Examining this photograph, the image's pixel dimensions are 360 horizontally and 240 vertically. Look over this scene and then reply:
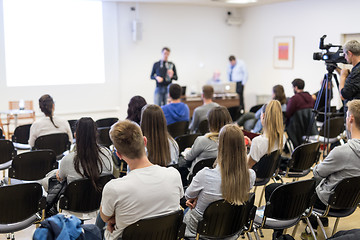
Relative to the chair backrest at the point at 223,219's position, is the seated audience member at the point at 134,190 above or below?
above

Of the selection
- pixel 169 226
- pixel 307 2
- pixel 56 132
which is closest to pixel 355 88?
pixel 169 226

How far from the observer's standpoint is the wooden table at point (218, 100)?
31.6ft

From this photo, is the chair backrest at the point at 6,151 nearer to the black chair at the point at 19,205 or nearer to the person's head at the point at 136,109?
the person's head at the point at 136,109

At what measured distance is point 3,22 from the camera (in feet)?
28.7

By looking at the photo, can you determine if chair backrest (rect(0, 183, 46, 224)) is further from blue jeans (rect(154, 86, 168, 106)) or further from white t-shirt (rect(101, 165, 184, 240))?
blue jeans (rect(154, 86, 168, 106))

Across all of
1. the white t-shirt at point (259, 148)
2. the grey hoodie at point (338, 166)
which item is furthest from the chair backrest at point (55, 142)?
the grey hoodie at point (338, 166)

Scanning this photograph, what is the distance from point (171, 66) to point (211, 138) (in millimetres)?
5677

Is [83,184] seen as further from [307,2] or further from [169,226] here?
[307,2]

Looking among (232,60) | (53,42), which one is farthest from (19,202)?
(232,60)

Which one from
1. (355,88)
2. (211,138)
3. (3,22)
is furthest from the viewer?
(3,22)

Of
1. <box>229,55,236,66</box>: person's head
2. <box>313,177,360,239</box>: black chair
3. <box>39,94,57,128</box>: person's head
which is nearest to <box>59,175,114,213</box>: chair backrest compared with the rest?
<box>313,177,360,239</box>: black chair

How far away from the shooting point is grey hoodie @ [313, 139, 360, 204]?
3191mm

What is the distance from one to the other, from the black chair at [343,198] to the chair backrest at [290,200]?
7.9 inches

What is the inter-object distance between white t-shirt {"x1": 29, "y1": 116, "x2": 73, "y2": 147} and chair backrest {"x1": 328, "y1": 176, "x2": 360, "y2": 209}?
3101mm
